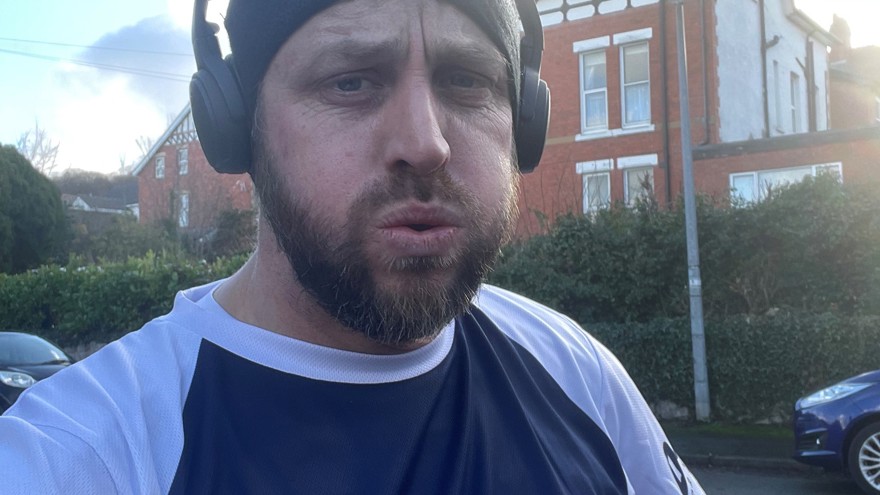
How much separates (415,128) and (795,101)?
25729mm

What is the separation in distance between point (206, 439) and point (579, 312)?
12.2m

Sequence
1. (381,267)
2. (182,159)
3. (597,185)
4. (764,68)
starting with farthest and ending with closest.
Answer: (182,159), (764,68), (597,185), (381,267)

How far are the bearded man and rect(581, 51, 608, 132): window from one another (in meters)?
19.9

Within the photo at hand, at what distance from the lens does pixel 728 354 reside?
1181 cm

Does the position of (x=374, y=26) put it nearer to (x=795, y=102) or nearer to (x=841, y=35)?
(x=795, y=102)

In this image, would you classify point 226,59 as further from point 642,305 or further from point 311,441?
point 642,305

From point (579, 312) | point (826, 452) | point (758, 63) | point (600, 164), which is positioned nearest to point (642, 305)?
point (579, 312)

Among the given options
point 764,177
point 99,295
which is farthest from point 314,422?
point 99,295

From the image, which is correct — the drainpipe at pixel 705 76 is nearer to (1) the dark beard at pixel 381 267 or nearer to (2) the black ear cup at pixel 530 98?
(2) the black ear cup at pixel 530 98

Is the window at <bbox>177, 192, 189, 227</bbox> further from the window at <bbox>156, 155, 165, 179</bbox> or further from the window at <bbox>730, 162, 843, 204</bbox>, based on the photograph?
the window at <bbox>730, 162, 843, 204</bbox>

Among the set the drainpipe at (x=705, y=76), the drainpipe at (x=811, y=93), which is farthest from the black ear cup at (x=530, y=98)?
the drainpipe at (x=811, y=93)

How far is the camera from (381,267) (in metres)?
1.41

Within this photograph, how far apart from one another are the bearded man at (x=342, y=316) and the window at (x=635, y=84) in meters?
19.6

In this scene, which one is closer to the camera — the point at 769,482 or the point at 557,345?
the point at 557,345
